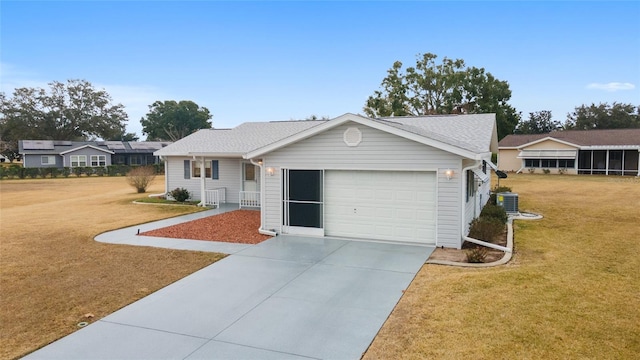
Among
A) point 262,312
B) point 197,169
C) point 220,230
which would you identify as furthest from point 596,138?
point 262,312

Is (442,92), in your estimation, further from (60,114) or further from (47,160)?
(60,114)

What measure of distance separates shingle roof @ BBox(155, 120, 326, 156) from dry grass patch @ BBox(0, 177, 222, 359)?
4625 mm

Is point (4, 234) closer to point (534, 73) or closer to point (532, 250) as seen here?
point (532, 250)

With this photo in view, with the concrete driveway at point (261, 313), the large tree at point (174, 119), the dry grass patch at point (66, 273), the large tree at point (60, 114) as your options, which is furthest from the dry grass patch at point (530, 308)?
the large tree at point (174, 119)

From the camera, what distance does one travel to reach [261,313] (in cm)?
621

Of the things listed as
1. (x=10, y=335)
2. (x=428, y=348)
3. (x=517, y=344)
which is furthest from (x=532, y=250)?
(x=10, y=335)

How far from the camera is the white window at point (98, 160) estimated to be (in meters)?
49.1

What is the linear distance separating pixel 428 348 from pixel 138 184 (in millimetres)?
24454

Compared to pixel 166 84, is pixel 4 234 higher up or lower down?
lower down

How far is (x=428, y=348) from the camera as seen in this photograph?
16.3ft

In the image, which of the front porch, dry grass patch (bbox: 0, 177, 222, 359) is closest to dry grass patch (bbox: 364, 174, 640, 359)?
dry grass patch (bbox: 0, 177, 222, 359)

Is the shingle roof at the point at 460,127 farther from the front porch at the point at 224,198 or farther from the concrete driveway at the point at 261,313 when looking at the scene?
the front porch at the point at 224,198

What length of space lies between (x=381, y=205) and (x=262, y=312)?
18.3ft

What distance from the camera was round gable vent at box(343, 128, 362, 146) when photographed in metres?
11.0
